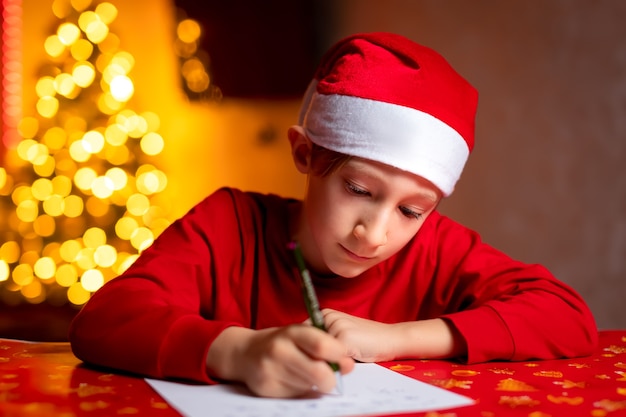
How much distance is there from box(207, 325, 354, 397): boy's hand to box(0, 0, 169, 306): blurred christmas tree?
3001mm

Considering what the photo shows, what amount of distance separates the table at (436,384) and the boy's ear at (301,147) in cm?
38

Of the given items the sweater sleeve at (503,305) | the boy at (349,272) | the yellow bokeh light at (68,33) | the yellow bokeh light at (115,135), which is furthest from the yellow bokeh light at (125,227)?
the sweater sleeve at (503,305)

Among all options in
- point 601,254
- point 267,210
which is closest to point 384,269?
point 267,210

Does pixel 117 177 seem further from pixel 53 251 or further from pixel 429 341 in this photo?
pixel 429 341

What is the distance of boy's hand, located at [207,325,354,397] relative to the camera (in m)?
0.84

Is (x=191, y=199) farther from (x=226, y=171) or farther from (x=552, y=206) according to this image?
(x=552, y=206)

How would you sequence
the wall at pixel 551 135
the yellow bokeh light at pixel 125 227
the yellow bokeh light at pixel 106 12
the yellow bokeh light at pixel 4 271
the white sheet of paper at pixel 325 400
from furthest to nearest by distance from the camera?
the yellow bokeh light at pixel 106 12
the yellow bokeh light at pixel 125 227
the yellow bokeh light at pixel 4 271
the wall at pixel 551 135
the white sheet of paper at pixel 325 400

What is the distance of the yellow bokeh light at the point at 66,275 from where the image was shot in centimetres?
375

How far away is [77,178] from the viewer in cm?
378

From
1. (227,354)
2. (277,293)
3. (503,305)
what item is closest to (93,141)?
(277,293)

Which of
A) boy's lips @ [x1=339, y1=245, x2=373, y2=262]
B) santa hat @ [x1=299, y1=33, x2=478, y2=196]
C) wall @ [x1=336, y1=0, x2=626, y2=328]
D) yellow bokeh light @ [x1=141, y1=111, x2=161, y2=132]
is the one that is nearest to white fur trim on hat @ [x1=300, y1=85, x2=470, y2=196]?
santa hat @ [x1=299, y1=33, x2=478, y2=196]

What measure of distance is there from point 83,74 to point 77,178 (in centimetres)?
52

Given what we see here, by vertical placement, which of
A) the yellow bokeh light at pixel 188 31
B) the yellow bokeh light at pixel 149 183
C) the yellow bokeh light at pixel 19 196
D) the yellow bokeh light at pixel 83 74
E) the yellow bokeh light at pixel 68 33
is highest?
the yellow bokeh light at pixel 188 31

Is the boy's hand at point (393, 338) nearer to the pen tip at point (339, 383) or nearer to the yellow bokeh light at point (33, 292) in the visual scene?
the pen tip at point (339, 383)
